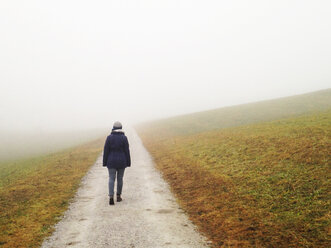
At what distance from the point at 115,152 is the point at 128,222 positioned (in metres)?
3.12

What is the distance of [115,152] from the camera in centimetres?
Result: 1010

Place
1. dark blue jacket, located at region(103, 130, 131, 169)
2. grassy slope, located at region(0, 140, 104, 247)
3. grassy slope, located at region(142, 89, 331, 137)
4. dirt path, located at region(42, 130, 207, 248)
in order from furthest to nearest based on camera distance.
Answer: grassy slope, located at region(142, 89, 331, 137) → dark blue jacket, located at region(103, 130, 131, 169) → grassy slope, located at region(0, 140, 104, 247) → dirt path, located at region(42, 130, 207, 248)

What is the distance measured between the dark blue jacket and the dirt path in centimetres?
165

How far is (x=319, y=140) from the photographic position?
1288 centimetres

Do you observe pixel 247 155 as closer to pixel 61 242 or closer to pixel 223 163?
pixel 223 163

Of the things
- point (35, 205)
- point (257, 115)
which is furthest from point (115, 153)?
point (257, 115)

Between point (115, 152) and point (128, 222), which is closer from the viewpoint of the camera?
point (128, 222)

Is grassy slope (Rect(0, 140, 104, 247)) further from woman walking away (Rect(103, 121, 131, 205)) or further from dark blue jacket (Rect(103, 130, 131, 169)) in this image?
dark blue jacket (Rect(103, 130, 131, 169))

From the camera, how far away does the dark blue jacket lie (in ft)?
32.8

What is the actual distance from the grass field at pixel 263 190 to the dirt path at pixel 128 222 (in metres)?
0.68

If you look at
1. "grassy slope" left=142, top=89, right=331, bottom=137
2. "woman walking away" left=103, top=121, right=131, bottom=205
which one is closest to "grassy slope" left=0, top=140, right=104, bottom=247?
"woman walking away" left=103, top=121, right=131, bottom=205

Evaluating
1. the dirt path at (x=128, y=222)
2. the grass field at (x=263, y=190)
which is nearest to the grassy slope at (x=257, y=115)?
the grass field at (x=263, y=190)

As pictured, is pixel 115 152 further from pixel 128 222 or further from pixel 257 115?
pixel 257 115

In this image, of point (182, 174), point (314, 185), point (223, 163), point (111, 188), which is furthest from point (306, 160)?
point (111, 188)
